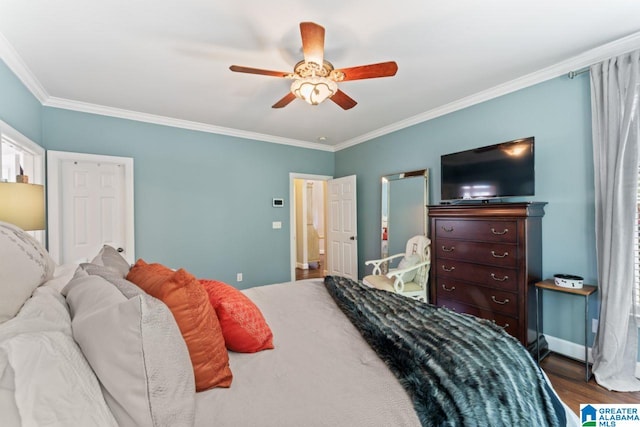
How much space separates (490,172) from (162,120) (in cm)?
402

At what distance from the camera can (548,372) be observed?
234cm

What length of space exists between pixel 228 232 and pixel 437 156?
10.3 feet

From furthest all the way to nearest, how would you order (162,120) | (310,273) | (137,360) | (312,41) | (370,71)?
1. (310,273)
2. (162,120)
3. (370,71)
4. (312,41)
5. (137,360)

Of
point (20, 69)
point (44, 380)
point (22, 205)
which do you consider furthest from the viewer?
point (20, 69)

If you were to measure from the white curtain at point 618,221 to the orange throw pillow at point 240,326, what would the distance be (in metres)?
2.61

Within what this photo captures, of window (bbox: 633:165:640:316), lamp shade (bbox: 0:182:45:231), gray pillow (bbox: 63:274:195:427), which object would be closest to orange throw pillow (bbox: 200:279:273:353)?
gray pillow (bbox: 63:274:195:427)

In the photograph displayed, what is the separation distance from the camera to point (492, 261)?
8.52ft

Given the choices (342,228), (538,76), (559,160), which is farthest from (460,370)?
(342,228)

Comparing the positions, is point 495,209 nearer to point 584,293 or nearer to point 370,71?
point 584,293

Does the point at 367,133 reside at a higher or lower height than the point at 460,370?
higher

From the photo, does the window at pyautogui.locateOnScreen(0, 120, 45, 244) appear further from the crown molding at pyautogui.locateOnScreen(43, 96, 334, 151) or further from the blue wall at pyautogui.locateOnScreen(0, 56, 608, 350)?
the crown molding at pyautogui.locateOnScreen(43, 96, 334, 151)

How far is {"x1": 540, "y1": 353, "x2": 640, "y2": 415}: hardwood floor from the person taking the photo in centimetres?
197

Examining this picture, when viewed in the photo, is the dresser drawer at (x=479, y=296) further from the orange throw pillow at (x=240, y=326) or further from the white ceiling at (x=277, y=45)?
the orange throw pillow at (x=240, y=326)

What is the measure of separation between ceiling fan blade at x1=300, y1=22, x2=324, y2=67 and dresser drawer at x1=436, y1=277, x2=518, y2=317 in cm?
246
